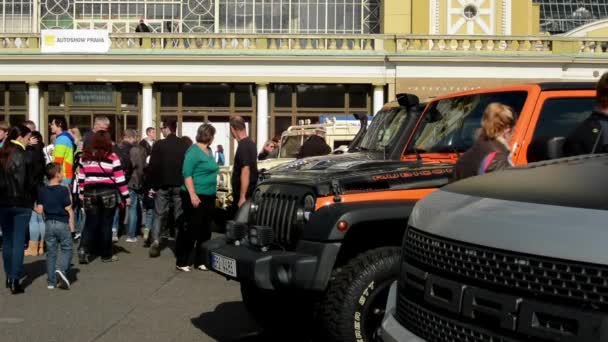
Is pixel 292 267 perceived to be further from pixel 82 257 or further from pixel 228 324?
pixel 82 257

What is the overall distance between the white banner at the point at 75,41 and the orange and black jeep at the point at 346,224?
87.1 ft

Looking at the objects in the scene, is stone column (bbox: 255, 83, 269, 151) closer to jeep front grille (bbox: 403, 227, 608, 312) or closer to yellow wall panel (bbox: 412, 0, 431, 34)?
yellow wall panel (bbox: 412, 0, 431, 34)

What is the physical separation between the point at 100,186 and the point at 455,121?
529 centimetres

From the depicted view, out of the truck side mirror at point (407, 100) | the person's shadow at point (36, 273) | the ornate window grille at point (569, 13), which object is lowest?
the person's shadow at point (36, 273)

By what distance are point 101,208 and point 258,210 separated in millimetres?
5032

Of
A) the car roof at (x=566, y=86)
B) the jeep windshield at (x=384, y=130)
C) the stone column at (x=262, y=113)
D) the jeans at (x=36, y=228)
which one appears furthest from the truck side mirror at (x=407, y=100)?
the stone column at (x=262, y=113)

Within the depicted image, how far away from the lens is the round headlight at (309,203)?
5624mm

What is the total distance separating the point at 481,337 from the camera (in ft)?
10.1

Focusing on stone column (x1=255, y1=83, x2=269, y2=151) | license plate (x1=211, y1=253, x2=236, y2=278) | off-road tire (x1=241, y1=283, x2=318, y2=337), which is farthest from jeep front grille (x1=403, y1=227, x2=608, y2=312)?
stone column (x1=255, y1=83, x2=269, y2=151)

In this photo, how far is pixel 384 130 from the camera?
29.1ft

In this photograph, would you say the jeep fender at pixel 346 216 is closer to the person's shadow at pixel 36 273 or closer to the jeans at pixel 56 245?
the jeans at pixel 56 245

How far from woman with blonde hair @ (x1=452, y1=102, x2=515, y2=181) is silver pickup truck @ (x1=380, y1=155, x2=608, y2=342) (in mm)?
1669

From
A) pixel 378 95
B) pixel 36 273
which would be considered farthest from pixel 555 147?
pixel 378 95

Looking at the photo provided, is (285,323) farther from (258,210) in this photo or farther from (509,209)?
(509,209)
